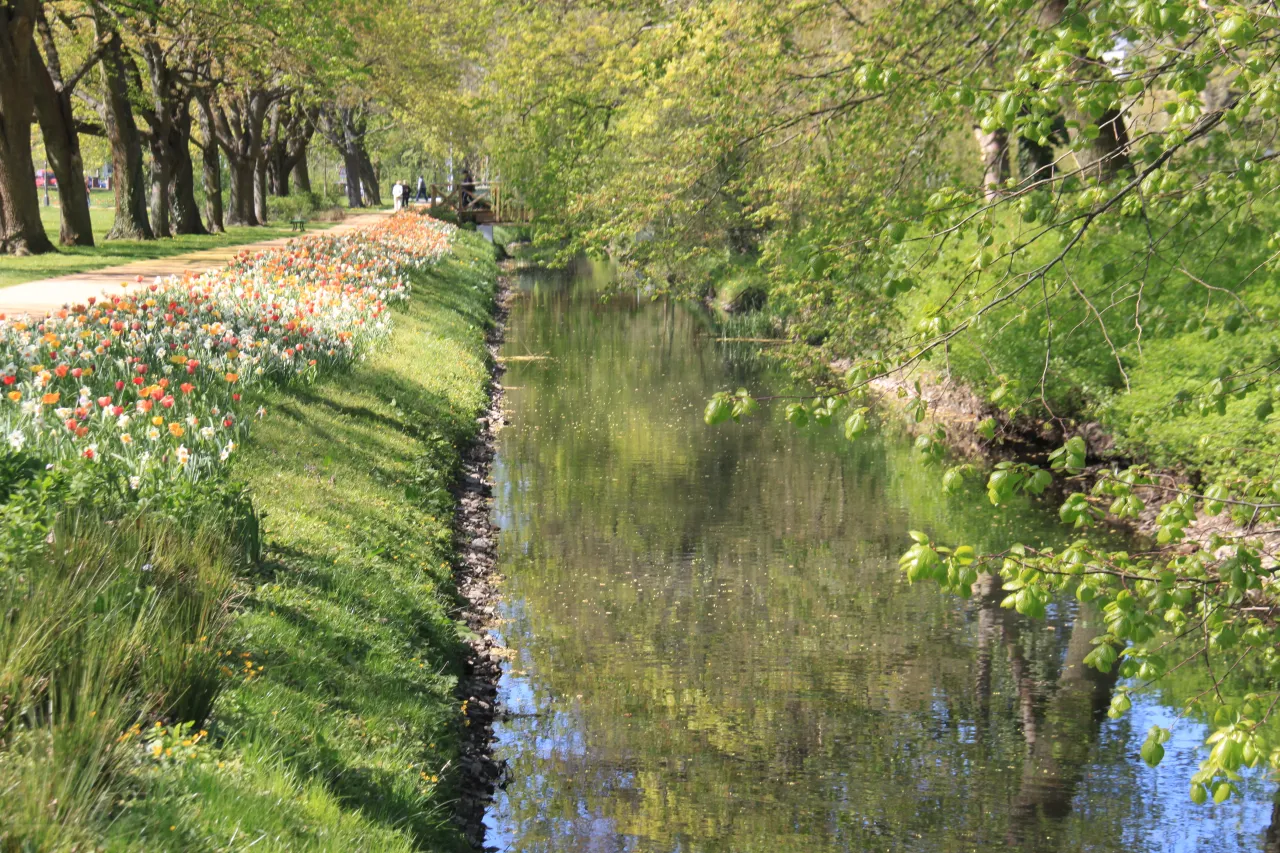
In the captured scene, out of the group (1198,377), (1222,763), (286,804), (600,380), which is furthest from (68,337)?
(600,380)

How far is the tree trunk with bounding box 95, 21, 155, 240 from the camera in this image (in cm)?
2834

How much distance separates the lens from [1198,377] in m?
13.6

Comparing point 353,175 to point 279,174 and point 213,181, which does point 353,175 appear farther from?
point 213,181

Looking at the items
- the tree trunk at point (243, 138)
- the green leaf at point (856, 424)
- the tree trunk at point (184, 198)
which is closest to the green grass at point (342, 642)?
the green leaf at point (856, 424)

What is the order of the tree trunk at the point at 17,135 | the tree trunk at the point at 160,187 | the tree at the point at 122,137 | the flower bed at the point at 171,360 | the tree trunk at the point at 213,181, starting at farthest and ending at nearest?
1. the tree trunk at the point at 213,181
2. the tree trunk at the point at 160,187
3. the tree at the point at 122,137
4. the tree trunk at the point at 17,135
5. the flower bed at the point at 171,360

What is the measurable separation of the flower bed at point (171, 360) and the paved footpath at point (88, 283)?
100 cm

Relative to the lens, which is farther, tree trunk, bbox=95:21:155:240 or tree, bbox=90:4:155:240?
tree trunk, bbox=95:21:155:240

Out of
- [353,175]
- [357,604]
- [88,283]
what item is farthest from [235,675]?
[353,175]

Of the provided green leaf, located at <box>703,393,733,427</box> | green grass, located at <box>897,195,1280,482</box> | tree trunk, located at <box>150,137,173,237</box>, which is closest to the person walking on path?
tree trunk, located at <box>150,137,173,237</box>

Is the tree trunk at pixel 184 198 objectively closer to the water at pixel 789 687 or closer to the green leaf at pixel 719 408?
the water at pixel 789 687

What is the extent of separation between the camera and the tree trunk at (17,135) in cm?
2317

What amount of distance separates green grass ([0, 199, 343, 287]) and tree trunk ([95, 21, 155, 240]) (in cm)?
88

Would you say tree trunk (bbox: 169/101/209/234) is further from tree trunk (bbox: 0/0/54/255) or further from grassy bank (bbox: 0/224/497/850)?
grassy bank (bbox: 0/224/497/850)

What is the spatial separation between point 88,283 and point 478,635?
12.1 meters
